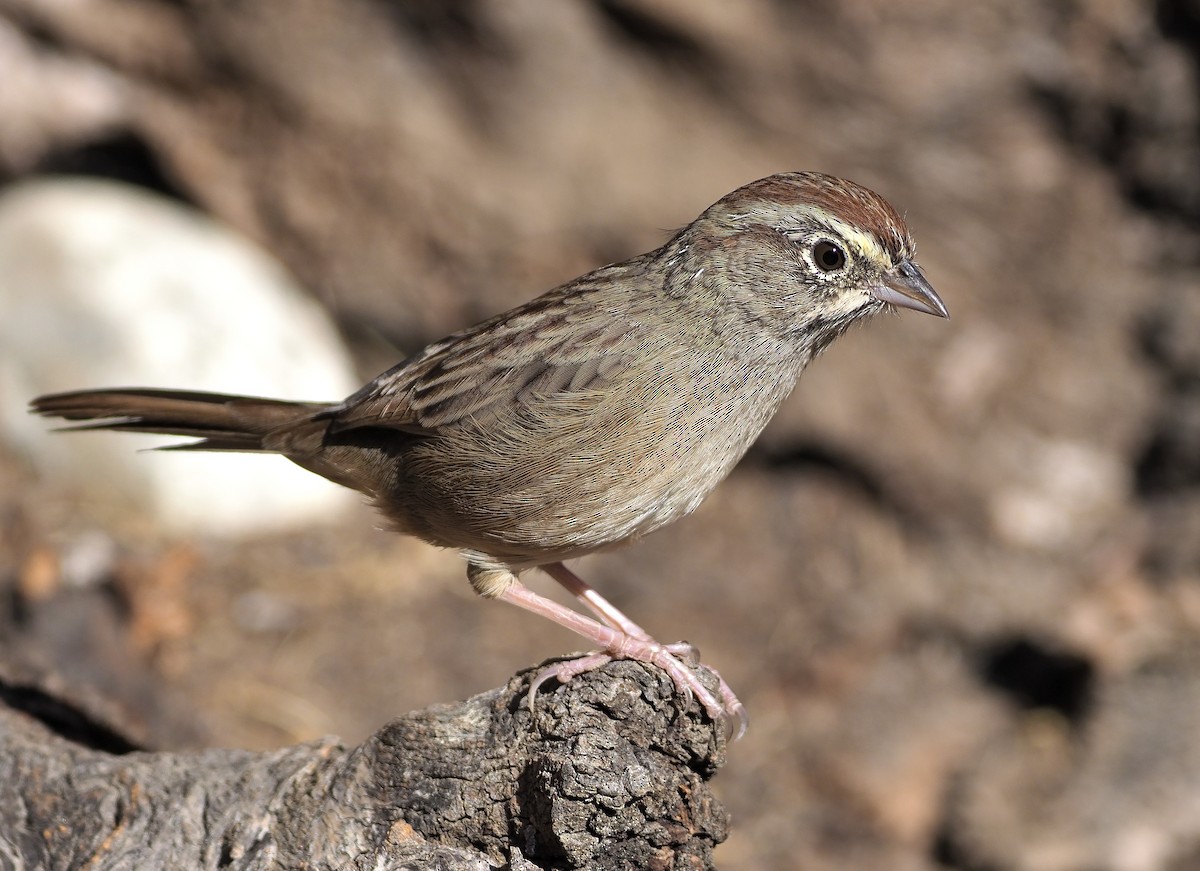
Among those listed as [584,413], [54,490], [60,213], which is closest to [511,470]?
[584,413]

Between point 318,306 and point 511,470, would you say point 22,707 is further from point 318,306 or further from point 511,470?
point 318,306

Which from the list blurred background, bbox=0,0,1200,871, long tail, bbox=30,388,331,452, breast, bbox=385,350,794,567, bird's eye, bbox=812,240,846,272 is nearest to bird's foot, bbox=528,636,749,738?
breast, bbox=385,350,794,567

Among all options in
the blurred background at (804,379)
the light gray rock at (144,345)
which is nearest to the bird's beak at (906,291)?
the blurred background at (804,379)

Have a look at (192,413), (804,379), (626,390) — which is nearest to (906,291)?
(626,390)

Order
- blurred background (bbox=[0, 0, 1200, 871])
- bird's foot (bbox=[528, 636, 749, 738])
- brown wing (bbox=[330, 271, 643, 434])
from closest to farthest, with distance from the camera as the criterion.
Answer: bird's foot (bbox=[528, 636, 749, 738]) → brown wing (bbox=[330, 271, 643, 434]) → blurred background (bbox=[0, 0, 1200, 871])

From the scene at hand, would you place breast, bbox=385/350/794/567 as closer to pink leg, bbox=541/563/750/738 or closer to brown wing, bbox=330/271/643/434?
brown wing, bbox=330/271/643/434

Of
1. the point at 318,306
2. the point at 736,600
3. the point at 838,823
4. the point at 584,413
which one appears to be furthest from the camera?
the point at 318,306

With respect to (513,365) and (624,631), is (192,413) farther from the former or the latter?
(624,631)
